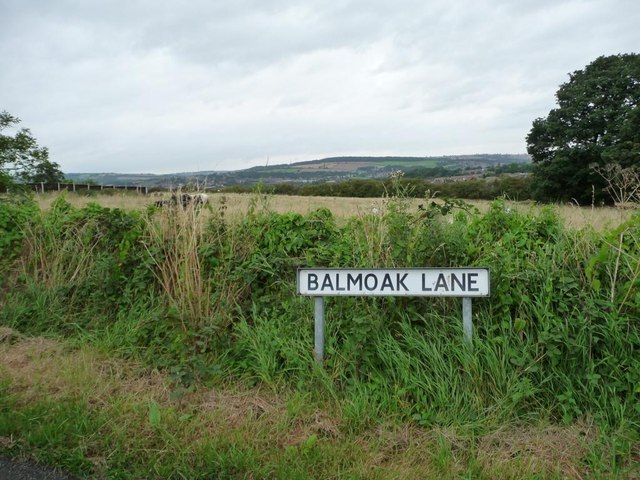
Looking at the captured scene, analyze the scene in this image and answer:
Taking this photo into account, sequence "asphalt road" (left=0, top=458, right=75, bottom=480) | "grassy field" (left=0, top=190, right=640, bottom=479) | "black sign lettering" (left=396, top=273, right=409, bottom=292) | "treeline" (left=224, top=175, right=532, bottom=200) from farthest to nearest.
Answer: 1. "treeline" (left=224, top=175, right=532, bottom=200)
2. "black sign lettering" (left=396, top=273, right=409, bottom=292)
3. "grassy field" (left=0, top=190, right=640, bottom=479)
4. "asphalt road" (left=0, top=458, right=75, bottom=480)

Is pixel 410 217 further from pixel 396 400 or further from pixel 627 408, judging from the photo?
pixel 627 408

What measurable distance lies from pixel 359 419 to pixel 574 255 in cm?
203

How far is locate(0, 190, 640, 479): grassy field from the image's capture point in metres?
2.95

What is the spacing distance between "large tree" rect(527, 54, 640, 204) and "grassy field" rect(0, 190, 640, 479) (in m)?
40.9

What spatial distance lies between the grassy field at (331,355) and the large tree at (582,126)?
134 feet

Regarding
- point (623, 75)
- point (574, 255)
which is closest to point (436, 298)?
point (574, 255)

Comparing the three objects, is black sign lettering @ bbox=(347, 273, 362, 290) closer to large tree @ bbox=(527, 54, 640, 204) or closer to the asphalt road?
the asphalt road

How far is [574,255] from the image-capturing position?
3.84 metres

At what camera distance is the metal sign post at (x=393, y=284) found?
352cm

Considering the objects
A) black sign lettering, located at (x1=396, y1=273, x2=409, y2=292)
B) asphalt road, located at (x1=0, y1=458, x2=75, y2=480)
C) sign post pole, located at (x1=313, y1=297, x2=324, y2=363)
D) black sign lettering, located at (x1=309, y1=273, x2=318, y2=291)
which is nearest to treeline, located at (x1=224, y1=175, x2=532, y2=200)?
black sign lettering, located at (x1=396, y1=273, x2=409, y2=292)

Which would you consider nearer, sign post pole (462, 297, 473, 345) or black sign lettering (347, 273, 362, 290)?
sign post pole (462, 297, 473, 345)

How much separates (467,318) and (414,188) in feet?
5.32

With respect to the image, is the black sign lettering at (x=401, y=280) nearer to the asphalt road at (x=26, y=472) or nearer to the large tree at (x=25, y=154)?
the asphalt road at (x=26, y=472)

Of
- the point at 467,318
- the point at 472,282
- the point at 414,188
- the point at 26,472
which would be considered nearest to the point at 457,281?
the point at 472,282
